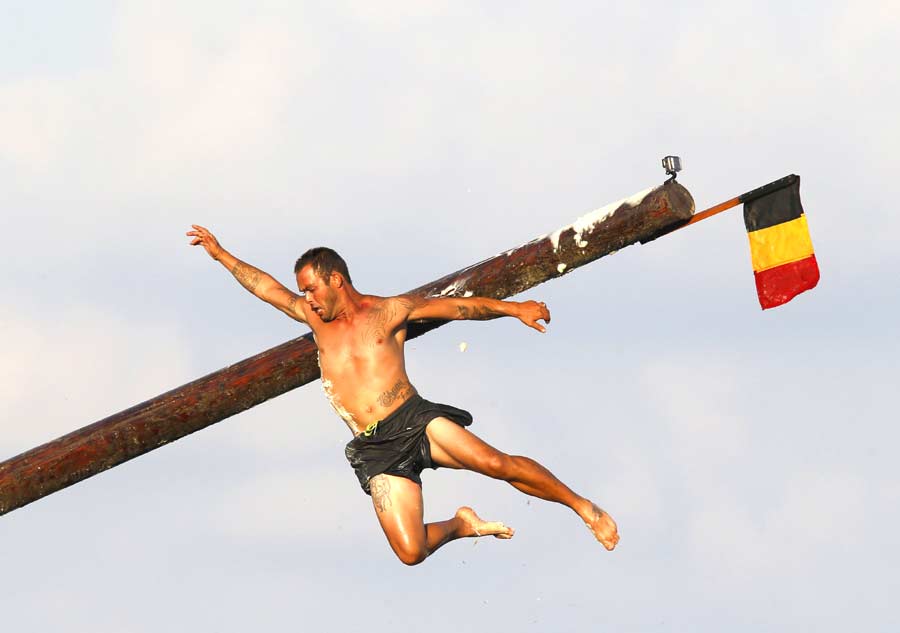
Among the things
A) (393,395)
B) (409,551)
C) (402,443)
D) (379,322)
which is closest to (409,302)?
(379,322)

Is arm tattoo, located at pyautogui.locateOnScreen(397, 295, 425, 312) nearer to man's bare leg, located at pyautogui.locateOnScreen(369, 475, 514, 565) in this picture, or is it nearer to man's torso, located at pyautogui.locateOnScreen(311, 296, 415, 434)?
man's torso, located at pyautogui.locateOnScreen(311, 296, 415, 434)

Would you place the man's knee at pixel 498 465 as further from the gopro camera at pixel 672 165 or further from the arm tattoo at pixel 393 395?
the gopro camera at pixel 672 165

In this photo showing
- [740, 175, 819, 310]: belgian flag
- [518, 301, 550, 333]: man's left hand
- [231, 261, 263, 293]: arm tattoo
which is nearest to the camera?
[518, 301, 550, 333]: man's left hand

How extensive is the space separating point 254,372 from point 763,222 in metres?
3.72

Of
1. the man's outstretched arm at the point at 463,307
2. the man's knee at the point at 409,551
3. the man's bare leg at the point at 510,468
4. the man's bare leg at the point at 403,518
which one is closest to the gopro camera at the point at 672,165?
the man's outstretched arm at the point at 463,307

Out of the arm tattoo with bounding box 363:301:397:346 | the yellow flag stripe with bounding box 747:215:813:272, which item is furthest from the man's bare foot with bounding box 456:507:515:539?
the yellow flag stripe with bounding box 747:215:813:272

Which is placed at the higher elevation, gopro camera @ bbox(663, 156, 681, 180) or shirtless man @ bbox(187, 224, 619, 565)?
gopro camera @ bbox(663, 156, 681, 180)

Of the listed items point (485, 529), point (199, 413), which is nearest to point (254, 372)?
point (199, 413)

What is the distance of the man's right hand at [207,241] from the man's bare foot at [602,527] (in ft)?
10.4

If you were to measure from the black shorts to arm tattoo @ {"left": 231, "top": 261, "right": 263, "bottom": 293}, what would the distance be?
4.23ft

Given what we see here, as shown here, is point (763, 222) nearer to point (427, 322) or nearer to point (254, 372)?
point (427, 322)

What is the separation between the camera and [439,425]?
63.3 ft

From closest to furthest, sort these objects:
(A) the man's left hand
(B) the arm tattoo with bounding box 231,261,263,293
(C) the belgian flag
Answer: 1. (A) the man's left hand
2. (C) the belgian flag
3. (B) the arm tattoo with bounding box 231,261,263,293

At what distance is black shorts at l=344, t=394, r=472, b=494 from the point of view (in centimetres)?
1927
